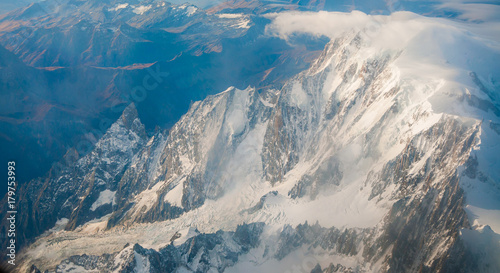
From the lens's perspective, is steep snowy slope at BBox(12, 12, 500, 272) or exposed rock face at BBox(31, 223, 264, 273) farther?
exposed rock face at BBox(31, 223, 264, 273)

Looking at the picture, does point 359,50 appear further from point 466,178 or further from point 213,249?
point 213,249

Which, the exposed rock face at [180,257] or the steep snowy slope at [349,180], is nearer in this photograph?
the steep snowy slope at [349,180]

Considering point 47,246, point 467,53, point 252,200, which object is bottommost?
point 47,246

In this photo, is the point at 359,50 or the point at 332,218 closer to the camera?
the point at 332,218

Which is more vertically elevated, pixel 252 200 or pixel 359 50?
pixel 359 50

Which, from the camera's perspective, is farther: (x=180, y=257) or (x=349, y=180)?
(x=349, y=180)

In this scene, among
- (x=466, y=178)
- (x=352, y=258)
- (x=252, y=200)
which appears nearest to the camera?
(x=466, y=178)

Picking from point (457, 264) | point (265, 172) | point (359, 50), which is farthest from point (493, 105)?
point (265, 172)

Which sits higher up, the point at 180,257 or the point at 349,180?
the point at 349,180
